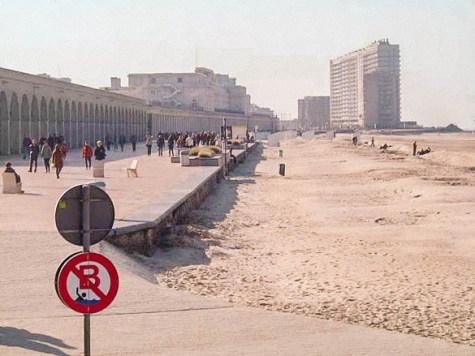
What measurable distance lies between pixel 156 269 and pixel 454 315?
5.20m

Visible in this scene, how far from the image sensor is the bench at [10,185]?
21391 millimetres

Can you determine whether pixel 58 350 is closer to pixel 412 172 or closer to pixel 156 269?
pixel 156 269

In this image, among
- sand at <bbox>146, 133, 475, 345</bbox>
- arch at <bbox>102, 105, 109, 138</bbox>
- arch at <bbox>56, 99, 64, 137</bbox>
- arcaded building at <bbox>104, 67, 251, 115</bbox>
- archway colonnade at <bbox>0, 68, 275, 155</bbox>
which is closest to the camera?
sand at <bbox>146, 133, 475, 345</bbox>

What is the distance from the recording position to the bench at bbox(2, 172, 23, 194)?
70.2 feet

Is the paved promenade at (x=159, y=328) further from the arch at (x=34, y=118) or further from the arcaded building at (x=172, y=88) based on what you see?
the arcaded building at (x=172, y=88)

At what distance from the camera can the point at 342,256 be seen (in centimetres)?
1563

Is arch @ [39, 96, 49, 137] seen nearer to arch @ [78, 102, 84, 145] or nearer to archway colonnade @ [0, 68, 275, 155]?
archway colonnade @ [0, 68, 275, 155]

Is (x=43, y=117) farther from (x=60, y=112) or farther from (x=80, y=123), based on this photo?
(x=80, y=123)

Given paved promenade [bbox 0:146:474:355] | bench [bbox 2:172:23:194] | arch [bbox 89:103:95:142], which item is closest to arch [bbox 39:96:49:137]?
arch [bbox 89:103:95:142]

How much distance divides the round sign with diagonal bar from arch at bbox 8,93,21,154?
42365mm

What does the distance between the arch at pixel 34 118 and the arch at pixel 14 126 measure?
94.5 inches

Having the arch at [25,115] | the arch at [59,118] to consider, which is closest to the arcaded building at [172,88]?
the arch at [59,118]

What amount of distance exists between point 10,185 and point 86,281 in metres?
17.2

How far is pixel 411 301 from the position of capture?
1116 cm
